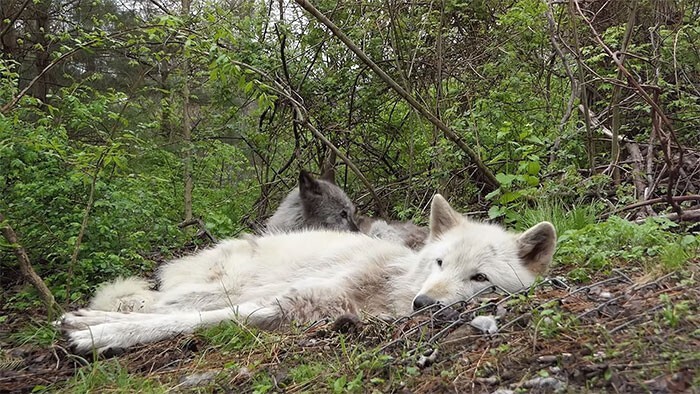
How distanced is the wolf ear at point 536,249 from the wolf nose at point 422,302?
932 millimetres

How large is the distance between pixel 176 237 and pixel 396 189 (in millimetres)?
3325

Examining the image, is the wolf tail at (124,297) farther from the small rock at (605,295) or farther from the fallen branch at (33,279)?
the small rock at (605,295)

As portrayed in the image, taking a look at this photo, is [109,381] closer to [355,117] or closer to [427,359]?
[427,359]

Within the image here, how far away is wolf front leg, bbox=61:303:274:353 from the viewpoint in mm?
3568

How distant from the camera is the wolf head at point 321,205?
7996 millimetres

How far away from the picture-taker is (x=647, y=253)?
4.12 metres

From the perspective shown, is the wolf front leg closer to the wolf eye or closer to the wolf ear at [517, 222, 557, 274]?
the wolf eye

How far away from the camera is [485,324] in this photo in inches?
119

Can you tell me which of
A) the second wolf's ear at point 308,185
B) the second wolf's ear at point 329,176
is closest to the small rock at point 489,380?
the second wolf's ear at point 308,185

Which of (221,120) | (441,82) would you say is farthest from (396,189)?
(221,120)

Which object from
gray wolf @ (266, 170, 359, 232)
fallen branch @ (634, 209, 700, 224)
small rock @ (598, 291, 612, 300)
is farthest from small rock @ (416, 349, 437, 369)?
gray wolf @ (266, 170, 359, 232)

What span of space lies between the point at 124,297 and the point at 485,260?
2805 millimetres

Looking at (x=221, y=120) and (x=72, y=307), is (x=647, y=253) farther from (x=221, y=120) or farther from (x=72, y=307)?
(x=221, y=120)

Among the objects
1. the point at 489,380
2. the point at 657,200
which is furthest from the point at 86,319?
the point at 657,200
